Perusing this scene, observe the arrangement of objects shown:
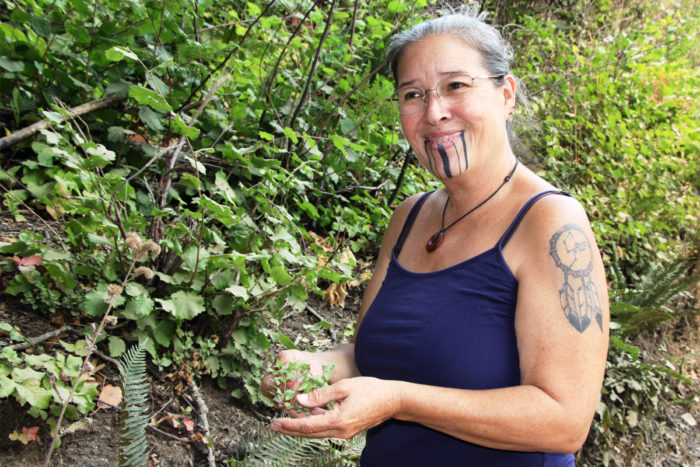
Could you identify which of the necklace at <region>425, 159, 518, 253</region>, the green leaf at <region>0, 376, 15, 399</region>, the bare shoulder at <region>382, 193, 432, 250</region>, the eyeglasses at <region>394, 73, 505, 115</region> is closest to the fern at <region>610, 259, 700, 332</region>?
the bare shoulder at <region>382, 193, 432, 250</region>

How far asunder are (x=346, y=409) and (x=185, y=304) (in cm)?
125

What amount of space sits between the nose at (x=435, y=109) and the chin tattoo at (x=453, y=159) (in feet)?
0.23

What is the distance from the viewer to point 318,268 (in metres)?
2.77

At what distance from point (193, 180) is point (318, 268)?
2.72ft

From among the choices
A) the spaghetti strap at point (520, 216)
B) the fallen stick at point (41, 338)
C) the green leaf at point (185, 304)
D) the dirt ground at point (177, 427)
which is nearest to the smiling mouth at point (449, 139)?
the spaghetti strap at point (520, 216)

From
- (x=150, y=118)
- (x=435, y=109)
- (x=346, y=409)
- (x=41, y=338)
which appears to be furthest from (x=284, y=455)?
(x=150, y=118)

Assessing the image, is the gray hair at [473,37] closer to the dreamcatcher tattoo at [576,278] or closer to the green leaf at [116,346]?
the dreamcatcher tattoo at [576,278]

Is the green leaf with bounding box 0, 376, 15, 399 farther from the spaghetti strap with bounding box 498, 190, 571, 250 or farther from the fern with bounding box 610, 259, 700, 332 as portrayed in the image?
the fern with bounding box 610, 259, 700, 332

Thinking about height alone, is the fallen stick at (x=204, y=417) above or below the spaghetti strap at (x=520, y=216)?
below

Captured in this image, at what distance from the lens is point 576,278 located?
142 cm

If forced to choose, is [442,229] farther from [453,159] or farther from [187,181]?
[187,181]

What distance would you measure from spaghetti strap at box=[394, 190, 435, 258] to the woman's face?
13.4 inches

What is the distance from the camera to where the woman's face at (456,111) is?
1.68 meters

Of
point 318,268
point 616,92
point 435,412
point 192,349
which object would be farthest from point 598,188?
point 435,412
